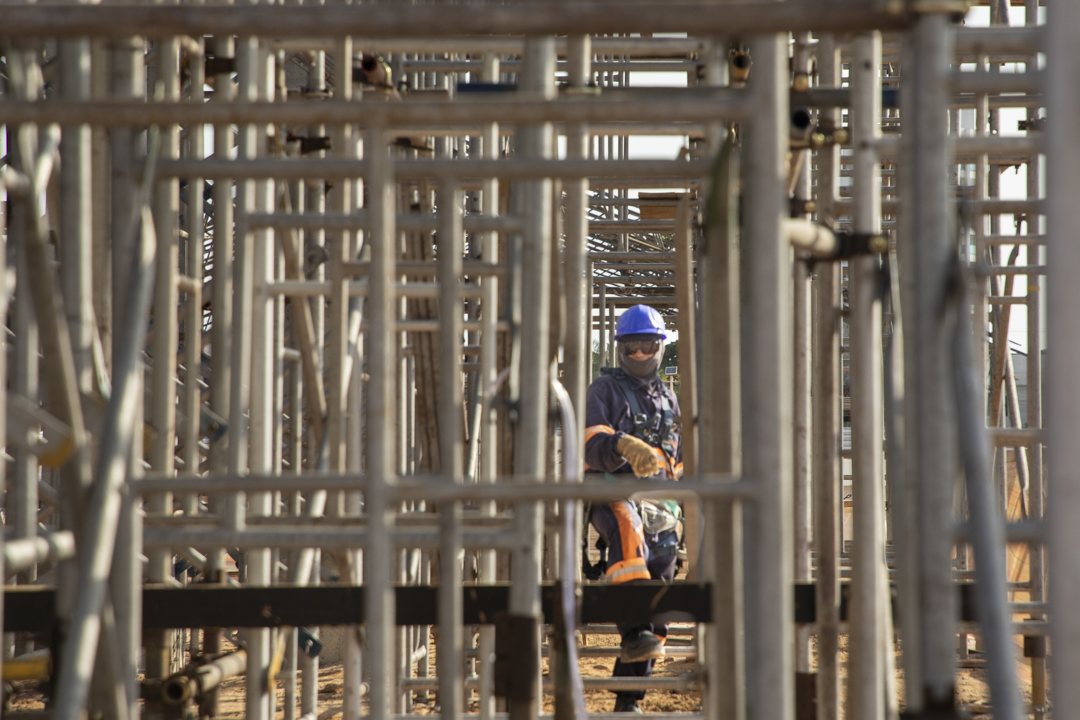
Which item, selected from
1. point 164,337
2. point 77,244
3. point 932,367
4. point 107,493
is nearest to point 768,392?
point 932,367

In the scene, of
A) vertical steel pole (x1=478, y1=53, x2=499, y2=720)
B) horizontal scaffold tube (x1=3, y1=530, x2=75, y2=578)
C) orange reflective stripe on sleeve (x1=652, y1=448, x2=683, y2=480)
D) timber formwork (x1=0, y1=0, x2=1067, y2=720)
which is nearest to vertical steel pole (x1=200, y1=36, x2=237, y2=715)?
timber formwork (x1=0, y1=0, x2=1067, y2=720)

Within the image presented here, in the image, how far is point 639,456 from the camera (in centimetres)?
630

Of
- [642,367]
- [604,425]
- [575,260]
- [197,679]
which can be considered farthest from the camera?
[642,367]

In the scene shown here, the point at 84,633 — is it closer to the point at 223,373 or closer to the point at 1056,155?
the point at 1056,155

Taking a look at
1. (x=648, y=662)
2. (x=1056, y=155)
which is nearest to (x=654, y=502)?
(x=648, y=662)

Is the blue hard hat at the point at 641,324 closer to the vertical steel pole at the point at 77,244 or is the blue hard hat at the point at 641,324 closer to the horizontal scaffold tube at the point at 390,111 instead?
the vertical steel pole at the point at 77,244

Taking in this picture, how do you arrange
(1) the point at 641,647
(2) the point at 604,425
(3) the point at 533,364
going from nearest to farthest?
1. (3) the point at 533,364
2. (1) the point at 641,647
3. (2) the point at 604,425

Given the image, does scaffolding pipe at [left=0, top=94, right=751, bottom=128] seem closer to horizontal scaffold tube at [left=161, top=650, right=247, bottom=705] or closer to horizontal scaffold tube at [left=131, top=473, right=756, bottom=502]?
horizontal scaffold tube at [left=131, top=473, right=756, bottom=502]

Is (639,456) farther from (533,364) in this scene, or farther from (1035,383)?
(533,364)

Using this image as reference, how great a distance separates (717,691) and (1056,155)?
49.9 inches

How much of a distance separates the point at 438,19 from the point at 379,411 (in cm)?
70

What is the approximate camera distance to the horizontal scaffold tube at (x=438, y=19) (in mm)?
1920

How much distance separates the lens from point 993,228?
7.22 m

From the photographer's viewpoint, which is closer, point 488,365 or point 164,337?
point 164,337
